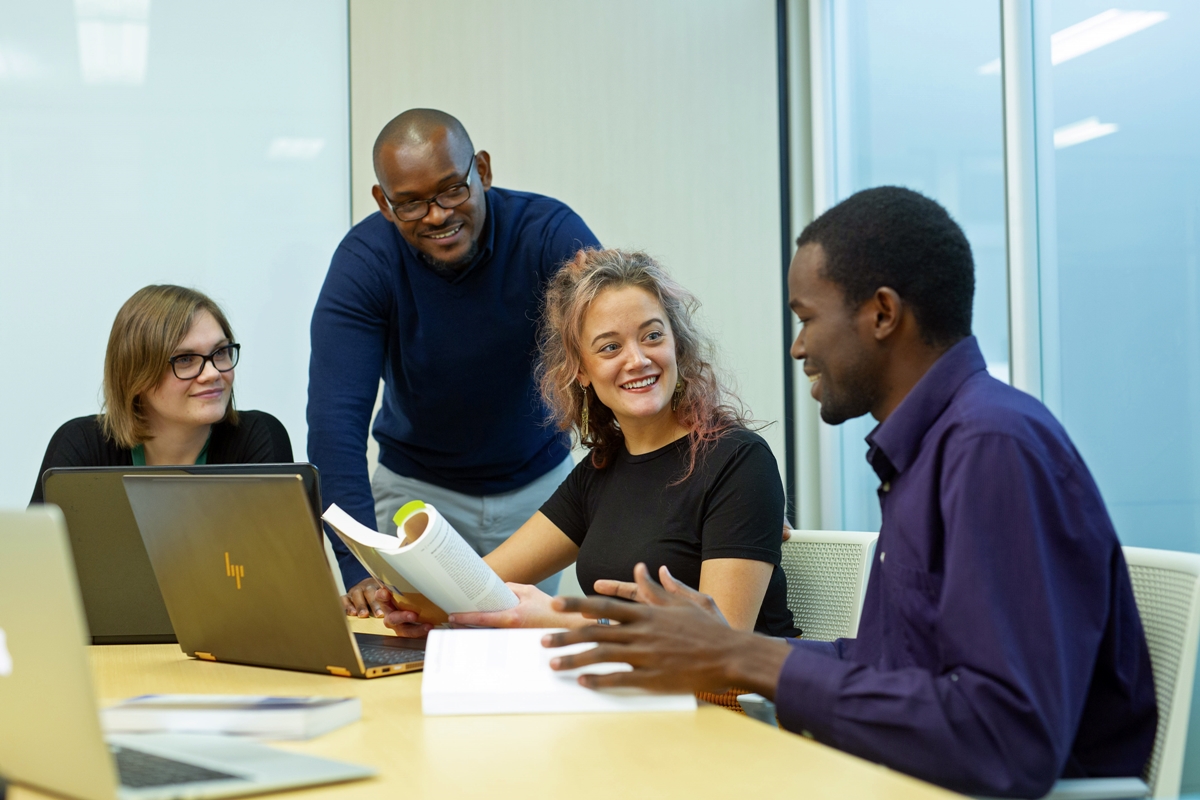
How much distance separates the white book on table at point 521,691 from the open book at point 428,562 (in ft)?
0.74

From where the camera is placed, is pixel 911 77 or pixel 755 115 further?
pixel 755 115

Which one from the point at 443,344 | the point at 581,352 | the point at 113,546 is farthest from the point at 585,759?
the point at 443,344

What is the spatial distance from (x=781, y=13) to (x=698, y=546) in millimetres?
2832

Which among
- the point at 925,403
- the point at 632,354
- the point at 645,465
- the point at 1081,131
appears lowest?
the point at 645,465

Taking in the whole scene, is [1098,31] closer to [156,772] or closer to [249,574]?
[249,574]

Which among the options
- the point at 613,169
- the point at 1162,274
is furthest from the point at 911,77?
the point at 1162,274

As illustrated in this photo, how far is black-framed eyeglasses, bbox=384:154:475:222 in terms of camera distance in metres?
2.30

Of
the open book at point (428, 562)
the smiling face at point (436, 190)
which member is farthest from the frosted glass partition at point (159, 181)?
the open book at point (428, 562)

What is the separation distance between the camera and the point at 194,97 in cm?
335

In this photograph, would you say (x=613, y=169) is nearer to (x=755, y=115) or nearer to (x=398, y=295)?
(x=755, y=115)

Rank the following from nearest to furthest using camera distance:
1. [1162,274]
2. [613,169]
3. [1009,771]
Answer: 1. [1009,771]
2. [1162,274]
3. [613,169]

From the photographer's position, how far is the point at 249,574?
4.57 ft

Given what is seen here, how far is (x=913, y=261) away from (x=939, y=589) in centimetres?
38

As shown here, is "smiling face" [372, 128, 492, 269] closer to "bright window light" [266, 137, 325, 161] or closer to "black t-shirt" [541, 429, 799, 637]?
"black t-shirt" [541, 429, 799, 637]
